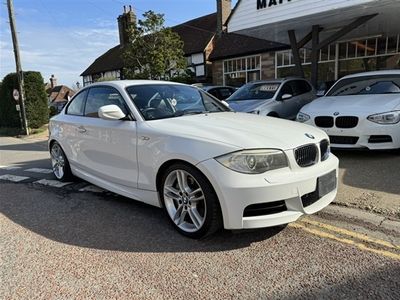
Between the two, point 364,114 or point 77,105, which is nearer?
point 77,105

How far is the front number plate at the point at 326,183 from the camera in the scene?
354cm

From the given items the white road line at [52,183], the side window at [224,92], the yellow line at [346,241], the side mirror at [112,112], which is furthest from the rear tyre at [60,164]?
the side window at [224,92]

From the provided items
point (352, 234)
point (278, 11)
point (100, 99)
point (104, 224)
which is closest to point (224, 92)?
point (278, 11)

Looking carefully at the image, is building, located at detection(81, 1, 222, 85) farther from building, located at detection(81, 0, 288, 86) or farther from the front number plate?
the front number plate

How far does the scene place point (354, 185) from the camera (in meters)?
5.04

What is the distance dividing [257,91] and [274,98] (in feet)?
2.31

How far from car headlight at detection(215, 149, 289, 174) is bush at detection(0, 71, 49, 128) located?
18.3 m

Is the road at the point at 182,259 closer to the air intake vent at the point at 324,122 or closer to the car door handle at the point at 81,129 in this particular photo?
the car door handle at the point at 81,129

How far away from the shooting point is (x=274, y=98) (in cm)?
905

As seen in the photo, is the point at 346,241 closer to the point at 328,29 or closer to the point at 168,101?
the point at 168,101

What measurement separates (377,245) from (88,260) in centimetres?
267

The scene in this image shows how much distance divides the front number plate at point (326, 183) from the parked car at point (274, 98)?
4727mm

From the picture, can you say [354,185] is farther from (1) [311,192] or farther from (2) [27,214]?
(2) [27,214]

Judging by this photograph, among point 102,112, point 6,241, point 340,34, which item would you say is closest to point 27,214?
point 6,241
